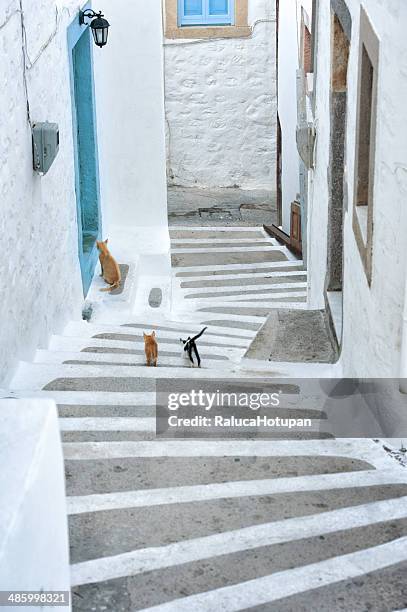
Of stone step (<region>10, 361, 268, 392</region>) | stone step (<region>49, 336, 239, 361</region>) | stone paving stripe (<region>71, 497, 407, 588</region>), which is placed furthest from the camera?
stone step (<region>49, 336, 239, 361</region>)

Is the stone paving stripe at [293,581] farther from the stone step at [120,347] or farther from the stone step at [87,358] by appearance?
the stone step at [120,347]

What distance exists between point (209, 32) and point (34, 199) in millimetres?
9553

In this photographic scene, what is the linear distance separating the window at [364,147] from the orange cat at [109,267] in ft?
12.8

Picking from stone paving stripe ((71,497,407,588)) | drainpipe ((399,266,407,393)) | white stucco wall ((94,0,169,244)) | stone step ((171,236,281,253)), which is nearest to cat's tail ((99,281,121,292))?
white stucco wall ((94,0,169,244))

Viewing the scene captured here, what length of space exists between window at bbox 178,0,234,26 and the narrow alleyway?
1040cm

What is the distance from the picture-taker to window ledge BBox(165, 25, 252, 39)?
15.5 meters

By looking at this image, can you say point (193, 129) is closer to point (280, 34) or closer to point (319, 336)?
point (280, 34)

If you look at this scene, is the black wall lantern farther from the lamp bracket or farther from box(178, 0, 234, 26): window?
box(178, 0, 234, 26): window

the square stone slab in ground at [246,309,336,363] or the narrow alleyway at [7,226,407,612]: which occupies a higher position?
the narrow alleyway at [7,226,407,612]

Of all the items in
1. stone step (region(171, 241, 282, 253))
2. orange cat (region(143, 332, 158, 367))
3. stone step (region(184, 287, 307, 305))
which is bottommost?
stone step (region(184, 287, 307, 305))

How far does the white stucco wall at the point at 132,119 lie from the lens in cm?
1051

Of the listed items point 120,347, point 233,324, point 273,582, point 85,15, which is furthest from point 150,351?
point 85,15

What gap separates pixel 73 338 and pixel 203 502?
3.48 meters

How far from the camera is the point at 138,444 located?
466 centimetres
